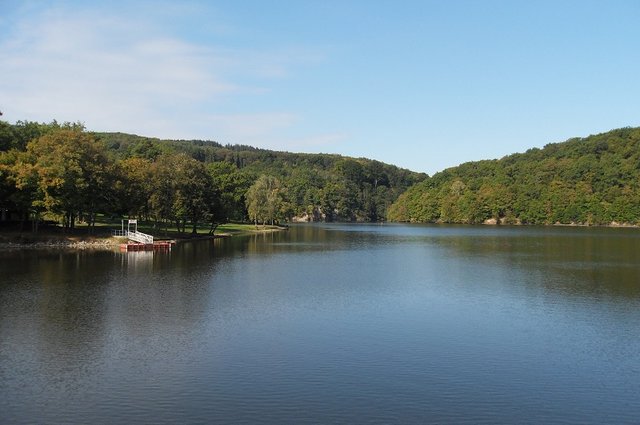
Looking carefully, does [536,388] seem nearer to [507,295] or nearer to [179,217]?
[507,295]

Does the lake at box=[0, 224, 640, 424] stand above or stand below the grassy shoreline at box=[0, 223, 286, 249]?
below

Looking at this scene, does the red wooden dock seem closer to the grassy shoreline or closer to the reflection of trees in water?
the grassy shoreline

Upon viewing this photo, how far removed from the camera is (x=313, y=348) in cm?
2219

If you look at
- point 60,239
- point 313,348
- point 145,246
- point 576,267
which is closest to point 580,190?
point 576,267

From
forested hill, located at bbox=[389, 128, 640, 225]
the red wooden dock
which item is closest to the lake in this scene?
the red wooden dock

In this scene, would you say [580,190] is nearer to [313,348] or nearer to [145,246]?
[145,246]

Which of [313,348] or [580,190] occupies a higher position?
[580,190]

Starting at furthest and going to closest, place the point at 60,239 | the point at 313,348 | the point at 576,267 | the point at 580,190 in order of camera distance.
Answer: the point at 580,190 → the point at 60,239 → the point at 576,267 → the point at 313,348

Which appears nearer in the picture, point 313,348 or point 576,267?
point 313,348

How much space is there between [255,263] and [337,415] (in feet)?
125

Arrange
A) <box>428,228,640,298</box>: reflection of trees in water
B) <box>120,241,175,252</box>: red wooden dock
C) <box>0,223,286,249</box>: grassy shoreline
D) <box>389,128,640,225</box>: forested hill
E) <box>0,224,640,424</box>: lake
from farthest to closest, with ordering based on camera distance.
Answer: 1. <box>389,128,640,225</box>: forested hill
2. <box>120,241,175,252</box>: red wooden dock
3. <box>0,223,286,249</box>: grassy shoreline
4. <box>428,228,640,298</box>: reflection of trees in water
5. <box>0,224,640,424</box>: lake

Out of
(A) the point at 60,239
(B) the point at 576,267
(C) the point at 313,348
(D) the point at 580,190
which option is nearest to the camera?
(C) the point at 313,348

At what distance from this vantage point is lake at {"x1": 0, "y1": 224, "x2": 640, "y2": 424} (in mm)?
→ 15906

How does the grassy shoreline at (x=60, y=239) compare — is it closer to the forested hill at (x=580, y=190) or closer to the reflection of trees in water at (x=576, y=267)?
the reflection of trees in water at (x=576, y=267)
